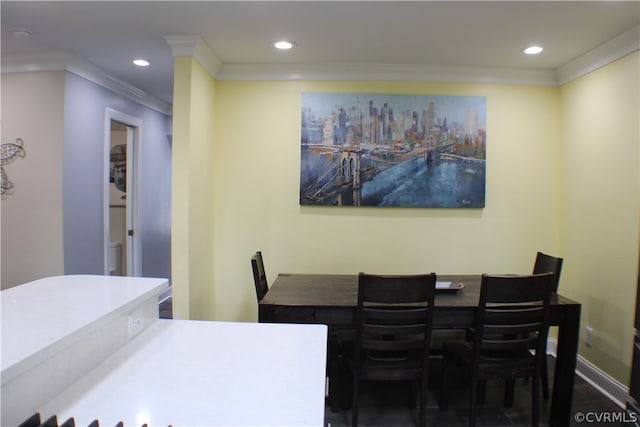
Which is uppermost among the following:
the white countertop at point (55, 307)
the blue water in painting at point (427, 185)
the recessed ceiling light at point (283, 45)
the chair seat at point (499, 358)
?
the recessed ceiling light at point (283, 45)

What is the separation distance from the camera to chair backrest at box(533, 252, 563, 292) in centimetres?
248

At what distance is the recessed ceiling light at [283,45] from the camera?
2559 mm

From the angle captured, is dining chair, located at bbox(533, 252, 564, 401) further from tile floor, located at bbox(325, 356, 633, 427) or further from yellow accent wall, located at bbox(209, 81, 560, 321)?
yellow accent wall, located at bbox(209, 81, 560, 321)

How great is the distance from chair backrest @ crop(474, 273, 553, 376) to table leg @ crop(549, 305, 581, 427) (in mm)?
220

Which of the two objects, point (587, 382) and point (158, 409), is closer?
point (158, 409)

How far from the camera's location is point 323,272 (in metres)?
3.15

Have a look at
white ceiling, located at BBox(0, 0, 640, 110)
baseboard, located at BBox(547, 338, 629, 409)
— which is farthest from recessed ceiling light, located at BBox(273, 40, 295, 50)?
baseboard, located at BBox(547, 338, 629, 409)

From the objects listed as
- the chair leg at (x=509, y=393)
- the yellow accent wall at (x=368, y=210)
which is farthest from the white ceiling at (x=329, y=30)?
the chair leg at (x=509, y=393)

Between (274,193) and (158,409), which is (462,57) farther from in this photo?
(158,409)

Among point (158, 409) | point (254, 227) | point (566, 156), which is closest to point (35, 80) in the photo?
point (254, 227)

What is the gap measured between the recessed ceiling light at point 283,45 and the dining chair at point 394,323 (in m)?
1.77

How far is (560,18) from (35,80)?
388 centimetres

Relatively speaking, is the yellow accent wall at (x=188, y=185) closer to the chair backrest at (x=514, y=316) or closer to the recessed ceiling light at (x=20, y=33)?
the recessed ceiling light at (x=20, y=33)

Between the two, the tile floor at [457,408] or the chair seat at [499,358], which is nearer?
the chair seat at [499,358]
